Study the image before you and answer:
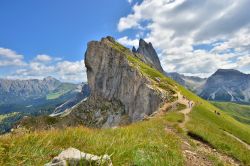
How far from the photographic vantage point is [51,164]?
6.30 metres

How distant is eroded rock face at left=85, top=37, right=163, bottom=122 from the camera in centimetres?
12248

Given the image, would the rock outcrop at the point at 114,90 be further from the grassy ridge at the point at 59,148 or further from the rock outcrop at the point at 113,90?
the grassy ridge at the point at 59,148

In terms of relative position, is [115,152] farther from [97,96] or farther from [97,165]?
[97,96]

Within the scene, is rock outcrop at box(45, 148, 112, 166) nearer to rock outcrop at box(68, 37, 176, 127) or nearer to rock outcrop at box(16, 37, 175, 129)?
rock outcrop at box(16, 37, 175, 129)

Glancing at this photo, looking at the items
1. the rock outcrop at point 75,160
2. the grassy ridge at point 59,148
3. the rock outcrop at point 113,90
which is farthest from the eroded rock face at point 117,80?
the rock outcrop at point 75,160

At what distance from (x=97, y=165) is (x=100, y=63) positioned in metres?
159

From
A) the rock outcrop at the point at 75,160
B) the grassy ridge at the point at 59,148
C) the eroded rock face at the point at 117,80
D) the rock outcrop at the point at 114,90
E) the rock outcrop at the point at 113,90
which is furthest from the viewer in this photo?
the rock outcrop at the point at 113,90

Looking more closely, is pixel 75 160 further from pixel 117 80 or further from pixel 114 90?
pixel 114 90

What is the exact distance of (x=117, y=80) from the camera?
154125 mm

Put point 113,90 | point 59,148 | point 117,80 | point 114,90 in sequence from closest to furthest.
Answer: point 59,148, point 117,80, point 114,90, point 113,90

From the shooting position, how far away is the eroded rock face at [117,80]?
4822 inches

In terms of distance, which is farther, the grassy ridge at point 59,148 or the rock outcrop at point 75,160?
the grassy ridge at point 59,148

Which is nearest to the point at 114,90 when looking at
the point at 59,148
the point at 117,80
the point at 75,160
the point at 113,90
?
the point at 113,90

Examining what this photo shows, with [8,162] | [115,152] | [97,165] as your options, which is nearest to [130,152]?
[115,152]
